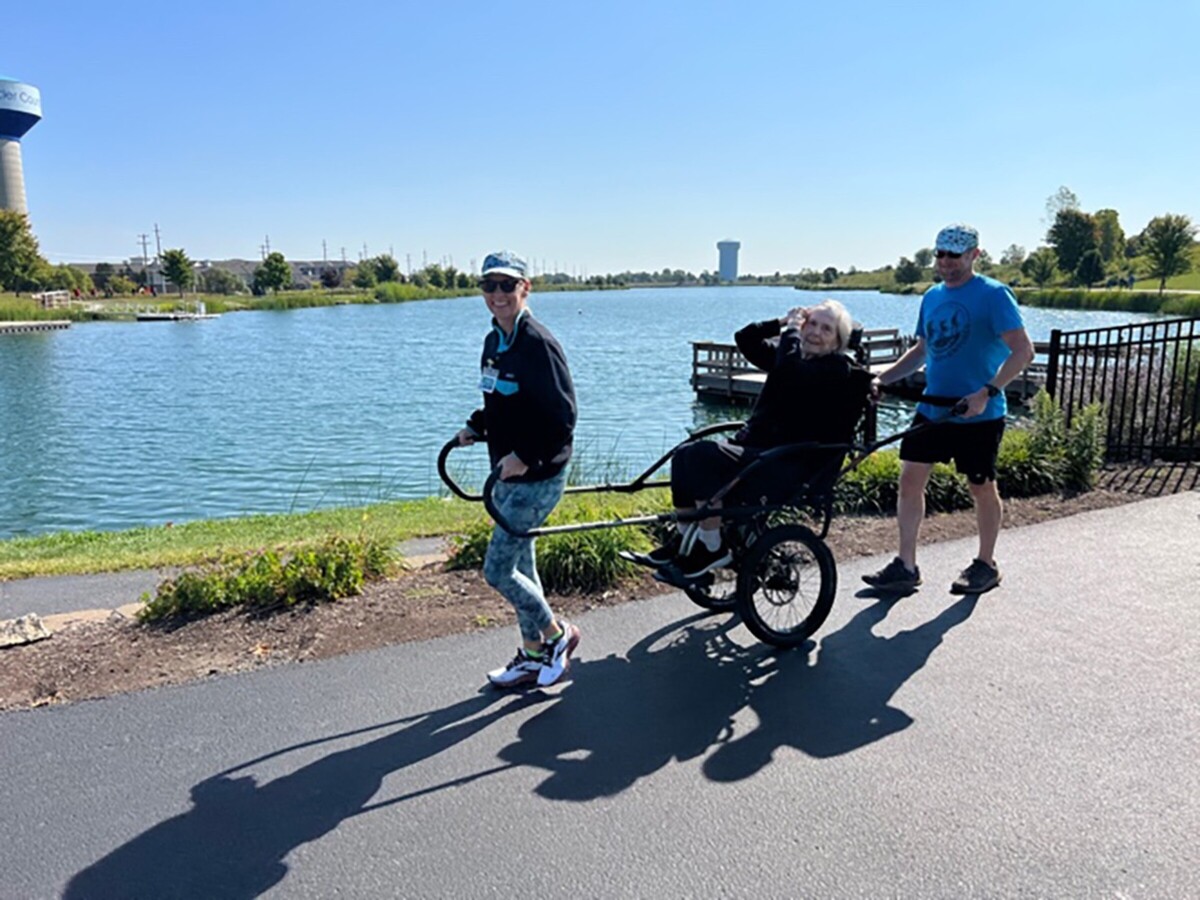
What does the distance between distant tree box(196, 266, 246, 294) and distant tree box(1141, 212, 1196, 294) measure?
413ft

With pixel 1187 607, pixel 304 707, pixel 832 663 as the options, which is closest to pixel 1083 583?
pixel 1187 607

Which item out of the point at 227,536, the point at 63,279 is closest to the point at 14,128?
the point at 63,279

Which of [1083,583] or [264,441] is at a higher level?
[1083,583]

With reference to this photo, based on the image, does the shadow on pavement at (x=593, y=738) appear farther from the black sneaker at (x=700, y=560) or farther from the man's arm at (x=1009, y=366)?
the man's arm at (x=1009, y=366)

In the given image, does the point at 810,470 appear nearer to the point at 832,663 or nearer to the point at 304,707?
the point at 832,663

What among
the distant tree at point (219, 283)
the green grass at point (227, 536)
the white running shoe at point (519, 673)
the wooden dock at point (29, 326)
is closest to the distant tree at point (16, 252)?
the wooden dock at point (29, 326)

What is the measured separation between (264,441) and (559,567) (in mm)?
17229

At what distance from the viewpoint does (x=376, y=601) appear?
5.29 m

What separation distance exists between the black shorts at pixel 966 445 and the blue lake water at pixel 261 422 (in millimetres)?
5311

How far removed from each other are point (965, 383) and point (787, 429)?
1341 millimetres

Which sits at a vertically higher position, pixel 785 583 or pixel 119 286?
pixel 119 286

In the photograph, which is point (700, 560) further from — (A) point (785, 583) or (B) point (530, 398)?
(B) point (530, 398)

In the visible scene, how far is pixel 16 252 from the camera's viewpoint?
287 feet

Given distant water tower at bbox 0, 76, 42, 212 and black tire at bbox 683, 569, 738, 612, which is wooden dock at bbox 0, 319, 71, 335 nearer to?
black tire at bbox 683, 569, 738, 612
